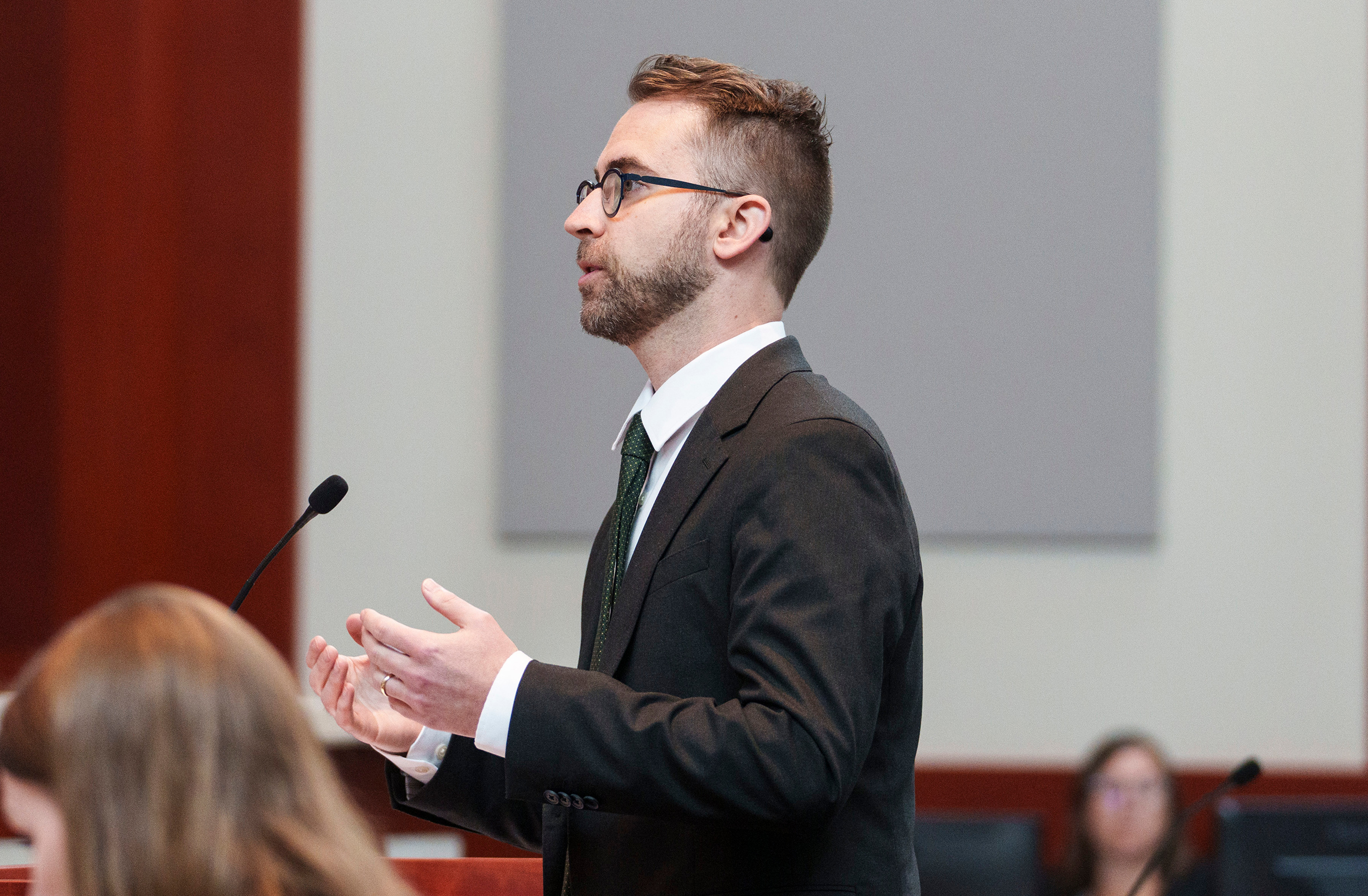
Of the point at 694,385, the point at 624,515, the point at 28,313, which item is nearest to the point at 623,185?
the point at 694,385

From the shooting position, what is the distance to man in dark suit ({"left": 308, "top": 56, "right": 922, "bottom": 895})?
113 cm

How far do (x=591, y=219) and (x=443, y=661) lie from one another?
1.89 feet

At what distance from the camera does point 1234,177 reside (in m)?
3.44

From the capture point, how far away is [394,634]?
113 centimetres

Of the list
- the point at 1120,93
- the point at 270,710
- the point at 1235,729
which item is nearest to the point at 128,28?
the point at 1120,93

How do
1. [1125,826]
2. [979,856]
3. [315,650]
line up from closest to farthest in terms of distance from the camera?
[315,650], [979,856], [1125,826]

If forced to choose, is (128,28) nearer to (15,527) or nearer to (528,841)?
(15,527)

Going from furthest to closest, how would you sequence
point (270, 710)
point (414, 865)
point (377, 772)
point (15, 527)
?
1. point (15, 527)
2. point (377, 772)
3. point (414, 865)
4. point (270, 710)

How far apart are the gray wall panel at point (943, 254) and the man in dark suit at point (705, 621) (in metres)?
1.86

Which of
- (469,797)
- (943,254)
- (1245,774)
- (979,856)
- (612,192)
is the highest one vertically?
(943,254)

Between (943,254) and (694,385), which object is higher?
(943,254)

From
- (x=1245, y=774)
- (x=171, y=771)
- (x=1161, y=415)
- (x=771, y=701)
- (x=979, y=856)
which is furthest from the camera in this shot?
(x=1161, y=415)

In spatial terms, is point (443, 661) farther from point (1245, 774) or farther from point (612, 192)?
point (1245, 774)

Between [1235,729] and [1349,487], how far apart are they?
0.69 m
